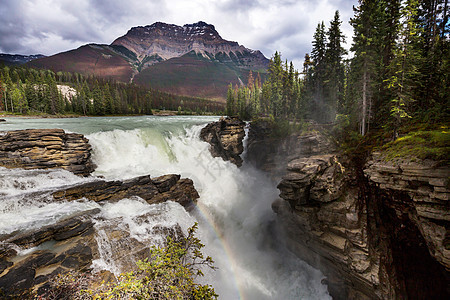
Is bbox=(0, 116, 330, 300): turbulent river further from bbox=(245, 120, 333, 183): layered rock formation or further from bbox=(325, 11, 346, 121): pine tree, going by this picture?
bbox=(325, 11, 346, 121): pine tree

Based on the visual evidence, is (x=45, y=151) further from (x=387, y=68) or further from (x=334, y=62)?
(x=334, y=62)

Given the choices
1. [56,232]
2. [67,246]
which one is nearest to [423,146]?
[67,246]

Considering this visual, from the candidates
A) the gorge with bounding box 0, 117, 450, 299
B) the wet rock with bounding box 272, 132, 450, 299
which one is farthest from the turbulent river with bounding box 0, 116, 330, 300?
the wet rock with bounding box 272, 132, 450, 299

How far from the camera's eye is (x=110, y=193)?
13758 mm

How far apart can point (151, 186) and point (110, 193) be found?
3134mm

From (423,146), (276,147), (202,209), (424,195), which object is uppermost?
(423,146)

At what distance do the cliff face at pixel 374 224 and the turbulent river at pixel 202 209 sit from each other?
3.06m

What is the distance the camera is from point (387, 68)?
1631cm

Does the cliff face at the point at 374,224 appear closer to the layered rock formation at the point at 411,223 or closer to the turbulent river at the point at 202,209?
the layered rock formation at the point at 411,223

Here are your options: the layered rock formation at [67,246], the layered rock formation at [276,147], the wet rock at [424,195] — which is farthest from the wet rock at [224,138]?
the wet rock at [424,195]

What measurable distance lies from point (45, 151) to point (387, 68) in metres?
31.4

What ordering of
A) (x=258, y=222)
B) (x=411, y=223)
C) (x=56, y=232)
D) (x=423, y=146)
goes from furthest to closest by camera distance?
(x=258, y=222), (x=411, y=223), (x=423, y=146), (x=56, y=232)

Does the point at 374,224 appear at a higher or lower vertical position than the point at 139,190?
lower

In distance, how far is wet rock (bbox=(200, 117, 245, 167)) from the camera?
29953 millimetres
